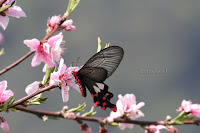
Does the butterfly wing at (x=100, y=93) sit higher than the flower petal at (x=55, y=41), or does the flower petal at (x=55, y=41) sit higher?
the flower petal at (x=55, y=41)

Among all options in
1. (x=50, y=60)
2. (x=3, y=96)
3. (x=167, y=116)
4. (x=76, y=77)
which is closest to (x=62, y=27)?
(x=50, y=60)

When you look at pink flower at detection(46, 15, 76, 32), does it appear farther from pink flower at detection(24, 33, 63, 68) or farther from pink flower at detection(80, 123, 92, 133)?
pink flower at detection(80, 123, 92, 133)

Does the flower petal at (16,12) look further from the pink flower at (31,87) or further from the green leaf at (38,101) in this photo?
the green leaf at (38,101)

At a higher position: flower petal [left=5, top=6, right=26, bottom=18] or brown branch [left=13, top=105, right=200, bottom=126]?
flower petal [left=5, top=6, right=26, bottom=18]

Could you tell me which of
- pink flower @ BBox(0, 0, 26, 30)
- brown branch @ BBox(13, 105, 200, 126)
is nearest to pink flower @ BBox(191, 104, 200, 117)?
brown branch @ BBox(13, 105, 200, 126)

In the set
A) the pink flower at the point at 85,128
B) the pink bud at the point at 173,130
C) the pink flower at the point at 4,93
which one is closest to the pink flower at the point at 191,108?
the pink bud at the point at 173,130

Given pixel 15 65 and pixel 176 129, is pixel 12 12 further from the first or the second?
pixel 176 129
